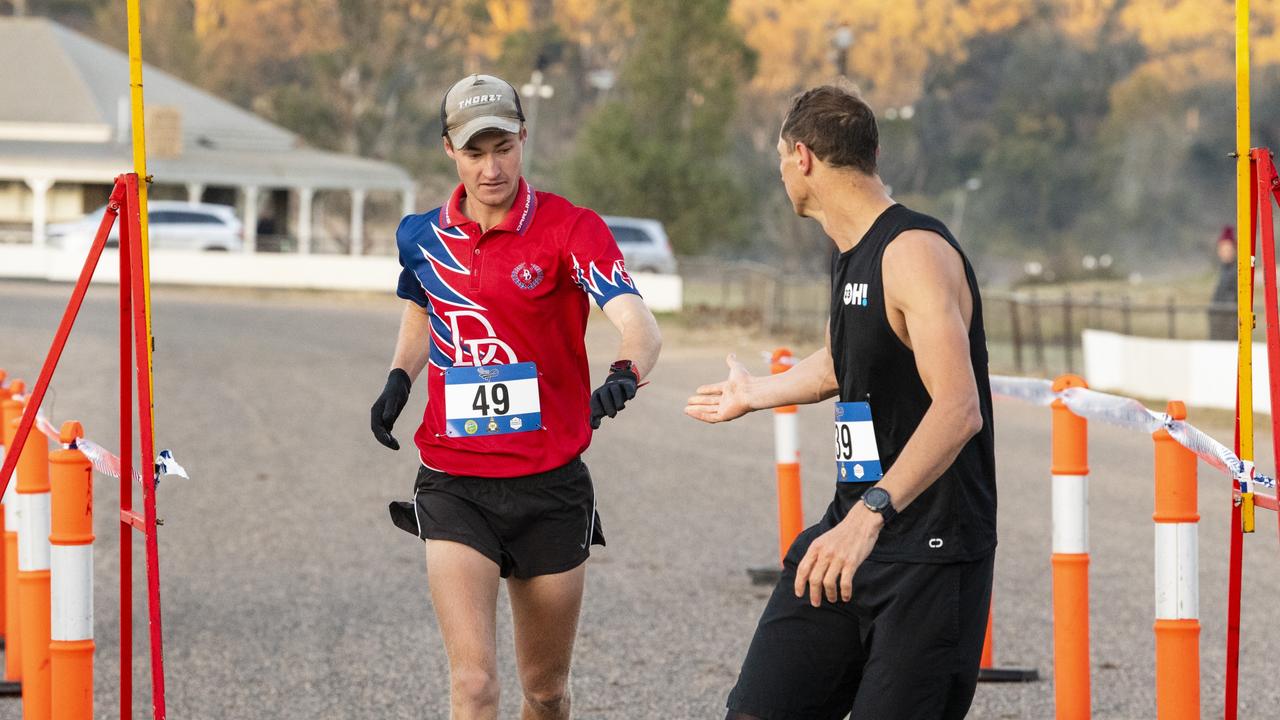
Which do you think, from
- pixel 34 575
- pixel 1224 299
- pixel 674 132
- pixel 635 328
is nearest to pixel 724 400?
pixel 635 328

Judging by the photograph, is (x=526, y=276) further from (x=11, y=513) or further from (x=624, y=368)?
(x=11, y=513)

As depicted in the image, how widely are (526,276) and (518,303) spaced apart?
0.07 meters

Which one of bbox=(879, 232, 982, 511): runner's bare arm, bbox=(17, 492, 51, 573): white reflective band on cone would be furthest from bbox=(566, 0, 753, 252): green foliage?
bbox=(879, 232, 982, 511): runner's bare arm

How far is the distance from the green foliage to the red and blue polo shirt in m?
51.3

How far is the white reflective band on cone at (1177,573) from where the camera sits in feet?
15.8

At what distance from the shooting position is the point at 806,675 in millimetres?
3803

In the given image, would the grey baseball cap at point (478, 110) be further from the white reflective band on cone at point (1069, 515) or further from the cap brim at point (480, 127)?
the white reflective band on cone at point (1069, 515)

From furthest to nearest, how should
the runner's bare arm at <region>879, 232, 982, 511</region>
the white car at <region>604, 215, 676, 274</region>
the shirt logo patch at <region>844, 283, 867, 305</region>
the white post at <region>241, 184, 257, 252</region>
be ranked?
1. the white post at <region>241, 184, 257, 252</region>
2. the white car at <region>604, 215, 676, 274</region>
3. the shirt logo patch at <region>844, 283, 867, 305</region>
4. the runner's bare arm at <region>879, 232, 982, 511</region>

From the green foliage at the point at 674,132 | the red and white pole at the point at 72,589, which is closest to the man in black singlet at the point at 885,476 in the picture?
the red and white pole at the point at 72,589

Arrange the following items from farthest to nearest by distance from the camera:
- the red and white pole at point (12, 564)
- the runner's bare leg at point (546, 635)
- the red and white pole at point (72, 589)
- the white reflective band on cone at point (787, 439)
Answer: the white reflective band on cone at point (787, 439)
the red and white pole at point (12, 564)
the red and white pole at point (72, 589)
the runner's bare leg at point (546, 635)

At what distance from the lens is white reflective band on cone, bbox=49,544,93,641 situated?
4.77 meters

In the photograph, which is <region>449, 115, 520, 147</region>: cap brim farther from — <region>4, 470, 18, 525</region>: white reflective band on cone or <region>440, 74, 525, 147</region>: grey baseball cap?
<region>4, 470, 18, 525</region>: white reflective band on cone

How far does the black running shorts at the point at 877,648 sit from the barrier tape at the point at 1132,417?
3.07 feet

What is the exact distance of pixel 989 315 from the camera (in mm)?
36531
